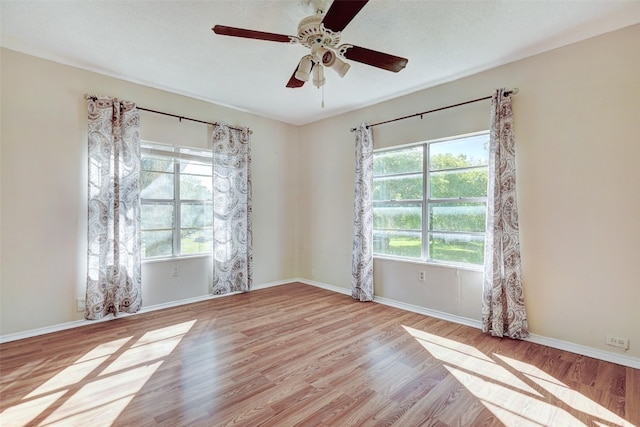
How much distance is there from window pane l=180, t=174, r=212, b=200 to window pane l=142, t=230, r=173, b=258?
1.88 feet

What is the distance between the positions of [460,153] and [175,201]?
372 centimetres

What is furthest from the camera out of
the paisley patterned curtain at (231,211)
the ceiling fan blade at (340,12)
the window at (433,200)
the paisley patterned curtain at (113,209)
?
the paisley patterned curtain at (231,211)

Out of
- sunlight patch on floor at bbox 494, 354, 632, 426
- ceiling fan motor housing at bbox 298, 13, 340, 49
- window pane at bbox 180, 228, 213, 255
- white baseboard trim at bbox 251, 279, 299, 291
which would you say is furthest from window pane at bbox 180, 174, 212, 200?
sunlight patch on floor at bbox 494, 354, 632, 426

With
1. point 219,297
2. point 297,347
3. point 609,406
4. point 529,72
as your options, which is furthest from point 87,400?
point 529,72

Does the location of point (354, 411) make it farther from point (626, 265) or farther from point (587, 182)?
point (587, 182)

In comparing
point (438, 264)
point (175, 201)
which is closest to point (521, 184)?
point (438, 264)

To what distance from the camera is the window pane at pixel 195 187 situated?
4199 millimetres

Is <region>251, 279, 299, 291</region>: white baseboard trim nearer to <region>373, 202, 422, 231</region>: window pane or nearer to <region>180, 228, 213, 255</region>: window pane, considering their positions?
<region>180, 228, 213, 255</region>: window pane

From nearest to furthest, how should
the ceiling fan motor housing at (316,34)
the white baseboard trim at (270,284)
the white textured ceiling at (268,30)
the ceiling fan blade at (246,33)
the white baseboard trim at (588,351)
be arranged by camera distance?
the ceiling fan blade at (246,33), the ceiling fan motor housing at (316,34), the white textured ceiling at (268,30), the white baseboard trim at (588,351), the white baseboard trim at (270,284)

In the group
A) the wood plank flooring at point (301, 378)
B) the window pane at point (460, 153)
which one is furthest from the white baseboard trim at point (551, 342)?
the window pane at point (460, 153)

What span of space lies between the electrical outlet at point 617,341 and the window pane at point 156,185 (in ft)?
16.1

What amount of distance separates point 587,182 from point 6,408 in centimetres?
468

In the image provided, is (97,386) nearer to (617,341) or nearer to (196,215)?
(196,215)

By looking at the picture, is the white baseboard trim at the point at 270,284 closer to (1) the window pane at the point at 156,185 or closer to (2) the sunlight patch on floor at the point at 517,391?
(1) the window pane at the point at 156,185
